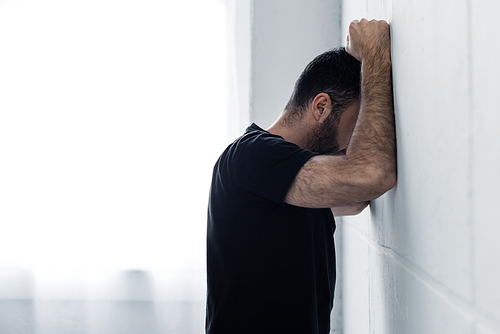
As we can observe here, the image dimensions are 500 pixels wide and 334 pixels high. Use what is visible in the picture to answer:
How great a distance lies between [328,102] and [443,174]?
0.44 metres

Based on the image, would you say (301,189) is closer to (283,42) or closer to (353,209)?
(353,209)

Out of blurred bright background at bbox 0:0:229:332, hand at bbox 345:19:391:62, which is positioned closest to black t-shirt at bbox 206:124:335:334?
hand at bbox 345:19:391:62

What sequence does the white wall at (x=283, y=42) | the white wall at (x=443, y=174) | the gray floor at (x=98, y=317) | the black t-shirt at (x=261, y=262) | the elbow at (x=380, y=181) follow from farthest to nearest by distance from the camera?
the gray floor at (x=98, y=317) → the white wall at (x=283, y=42) → the black t-shirt at (x=261, y=262) → the elbow at (x=380, y=181) → the white wall at (x=443, y=174)

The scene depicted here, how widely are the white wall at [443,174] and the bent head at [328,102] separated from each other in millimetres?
174

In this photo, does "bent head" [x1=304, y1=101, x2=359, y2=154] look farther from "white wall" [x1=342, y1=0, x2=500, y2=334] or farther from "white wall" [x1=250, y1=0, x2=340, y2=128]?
"white wall" [x1=250, y1=0, x2=340, y2=128]

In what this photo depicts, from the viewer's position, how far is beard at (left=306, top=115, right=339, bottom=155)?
0.83m

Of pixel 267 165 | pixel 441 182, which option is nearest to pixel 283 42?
pixel 267 165

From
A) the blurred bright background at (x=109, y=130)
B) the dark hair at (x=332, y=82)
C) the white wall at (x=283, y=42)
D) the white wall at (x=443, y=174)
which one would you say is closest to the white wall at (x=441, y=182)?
the white wall at (x=443, y=174)

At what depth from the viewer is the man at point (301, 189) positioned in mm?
618

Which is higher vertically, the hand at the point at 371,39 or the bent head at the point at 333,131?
the hand at the point at 371,39

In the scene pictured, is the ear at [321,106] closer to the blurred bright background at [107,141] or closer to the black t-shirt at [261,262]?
the black t-shirt at [261,262]

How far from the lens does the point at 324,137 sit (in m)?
0.85

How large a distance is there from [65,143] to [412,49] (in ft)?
5.05

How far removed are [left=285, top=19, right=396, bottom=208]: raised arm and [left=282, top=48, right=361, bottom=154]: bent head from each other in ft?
0.46
